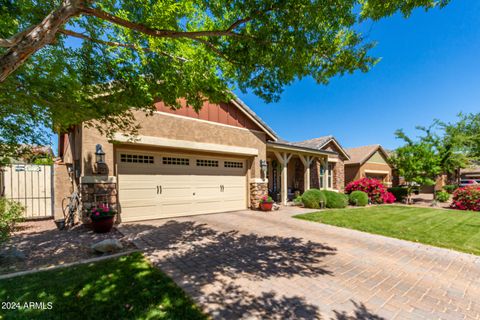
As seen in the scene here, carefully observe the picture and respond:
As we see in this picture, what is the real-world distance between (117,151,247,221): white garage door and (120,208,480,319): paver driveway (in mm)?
1596

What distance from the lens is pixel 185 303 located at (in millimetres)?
2957

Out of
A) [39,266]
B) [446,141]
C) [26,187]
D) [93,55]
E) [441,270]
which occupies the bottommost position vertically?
[441,270]

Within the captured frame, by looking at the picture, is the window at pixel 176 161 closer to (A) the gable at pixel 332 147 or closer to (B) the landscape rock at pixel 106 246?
(B) the landscape rock at pixel 106 246

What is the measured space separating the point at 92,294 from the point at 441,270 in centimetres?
624

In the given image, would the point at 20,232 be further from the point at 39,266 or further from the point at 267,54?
the point at 267,54

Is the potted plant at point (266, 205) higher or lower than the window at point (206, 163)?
lower

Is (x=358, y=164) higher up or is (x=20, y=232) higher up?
(x=358, y=164)

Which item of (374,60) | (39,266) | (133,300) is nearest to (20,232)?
(39,266)

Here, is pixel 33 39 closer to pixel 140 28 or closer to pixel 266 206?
pixel 140 28

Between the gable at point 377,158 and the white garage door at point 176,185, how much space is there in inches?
729

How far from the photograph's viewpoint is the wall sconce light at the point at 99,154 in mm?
6936

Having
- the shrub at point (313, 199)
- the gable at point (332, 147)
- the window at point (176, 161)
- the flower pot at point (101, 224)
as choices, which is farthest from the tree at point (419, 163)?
the flower pot at point (101, 224)

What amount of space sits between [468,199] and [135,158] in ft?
60.0

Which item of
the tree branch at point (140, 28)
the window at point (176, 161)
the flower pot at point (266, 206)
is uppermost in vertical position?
the tree branch at point (140, 28)
